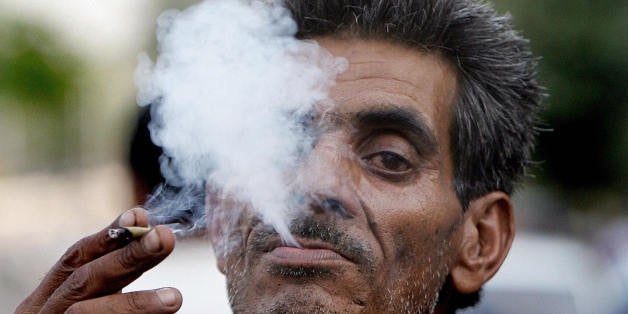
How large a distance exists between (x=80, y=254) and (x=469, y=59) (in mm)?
1558

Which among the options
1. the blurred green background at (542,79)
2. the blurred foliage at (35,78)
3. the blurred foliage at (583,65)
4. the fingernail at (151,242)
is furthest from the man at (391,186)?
the blurred foliage at (35,78)

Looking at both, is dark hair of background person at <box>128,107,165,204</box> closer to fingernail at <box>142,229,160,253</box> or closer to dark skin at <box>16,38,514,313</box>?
dark skin at <box>16,38,514,313</box>

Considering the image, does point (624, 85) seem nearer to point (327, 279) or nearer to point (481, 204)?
point (481, 204)

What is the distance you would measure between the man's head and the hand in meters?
0.49

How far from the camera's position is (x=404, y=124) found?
3158mm

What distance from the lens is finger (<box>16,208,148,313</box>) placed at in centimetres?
255

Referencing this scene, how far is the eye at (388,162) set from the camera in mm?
3111

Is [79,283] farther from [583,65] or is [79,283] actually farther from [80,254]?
[583,65]

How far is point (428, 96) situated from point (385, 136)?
9.2 inches

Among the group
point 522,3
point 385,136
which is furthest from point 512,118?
point 522,3

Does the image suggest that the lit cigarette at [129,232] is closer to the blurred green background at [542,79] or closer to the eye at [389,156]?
the eye at [389,156]

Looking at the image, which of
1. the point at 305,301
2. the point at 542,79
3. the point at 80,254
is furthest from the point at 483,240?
the point at 542,79

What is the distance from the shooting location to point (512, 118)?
139 inches

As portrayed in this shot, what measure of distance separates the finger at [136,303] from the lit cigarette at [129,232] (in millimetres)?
159
